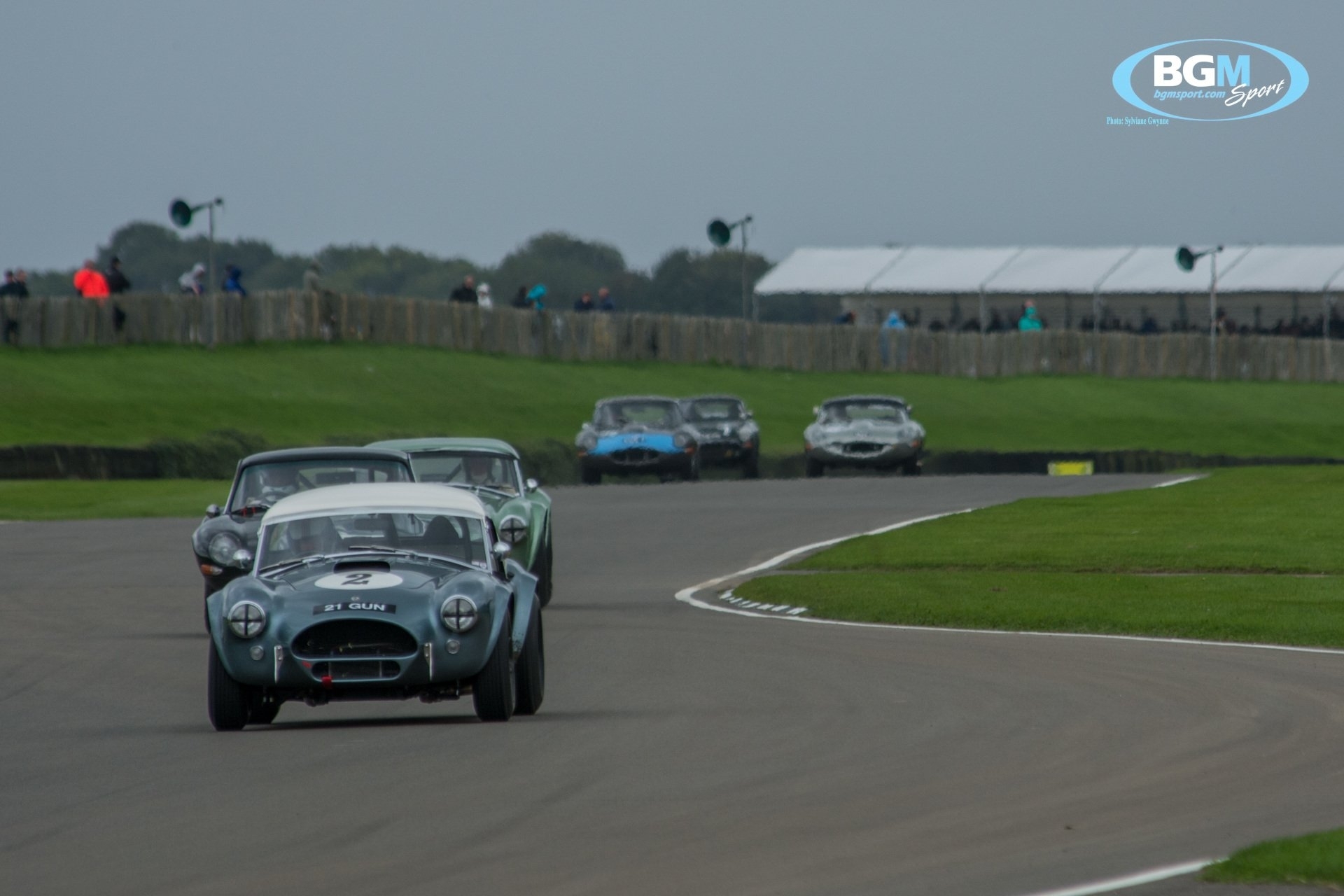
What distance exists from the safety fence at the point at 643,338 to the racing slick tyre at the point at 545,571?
31914 mm

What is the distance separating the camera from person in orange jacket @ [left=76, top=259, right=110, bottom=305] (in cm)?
4747

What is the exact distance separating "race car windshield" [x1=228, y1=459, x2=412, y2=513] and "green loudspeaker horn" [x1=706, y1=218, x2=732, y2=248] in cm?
3795

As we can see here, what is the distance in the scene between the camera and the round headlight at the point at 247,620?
10.4 m

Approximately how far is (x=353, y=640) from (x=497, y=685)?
775 millimetres

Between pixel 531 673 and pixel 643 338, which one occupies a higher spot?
pixel 643 338

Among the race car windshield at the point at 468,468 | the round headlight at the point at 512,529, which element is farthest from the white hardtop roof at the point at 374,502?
the race car windshield at the point at 468,468

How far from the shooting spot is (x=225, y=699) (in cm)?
1063

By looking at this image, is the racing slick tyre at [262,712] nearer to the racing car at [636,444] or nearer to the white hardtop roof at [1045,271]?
the racing car at [636,444]

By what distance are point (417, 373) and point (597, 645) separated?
3776 centimetres

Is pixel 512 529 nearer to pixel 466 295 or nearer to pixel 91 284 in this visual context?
pixel 91 284

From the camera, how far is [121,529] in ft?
86.5

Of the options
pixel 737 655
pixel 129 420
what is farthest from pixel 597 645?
pixel 129 420

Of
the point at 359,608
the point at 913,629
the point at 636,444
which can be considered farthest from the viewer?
the point at 636,444

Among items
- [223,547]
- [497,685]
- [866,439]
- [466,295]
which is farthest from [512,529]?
[466,295]
